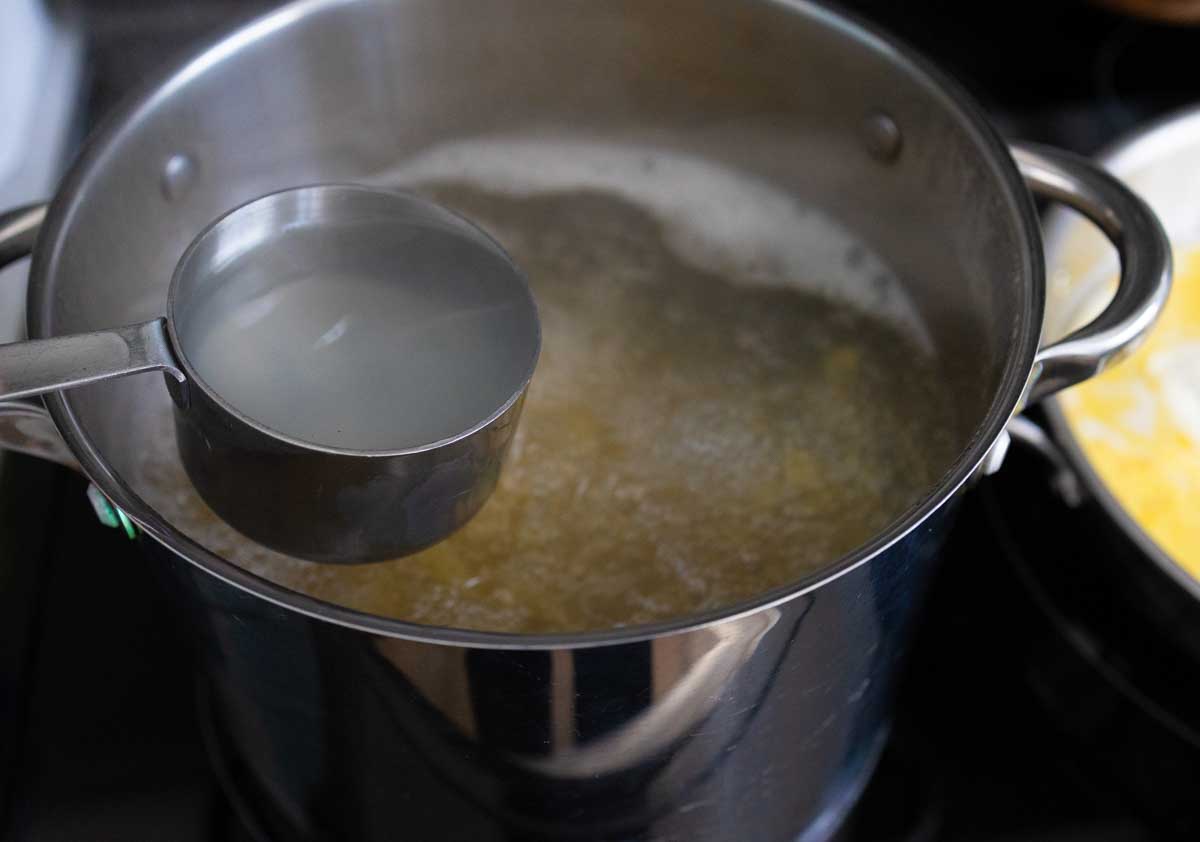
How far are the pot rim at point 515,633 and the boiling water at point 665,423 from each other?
0.39 feet

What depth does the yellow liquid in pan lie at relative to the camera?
80 centimetres

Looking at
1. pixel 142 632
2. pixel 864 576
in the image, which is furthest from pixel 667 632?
pixel 142 632

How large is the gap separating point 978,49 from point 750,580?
634 millimetres

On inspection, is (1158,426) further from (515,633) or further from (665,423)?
(515,633)

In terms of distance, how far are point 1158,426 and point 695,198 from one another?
14.2 inches

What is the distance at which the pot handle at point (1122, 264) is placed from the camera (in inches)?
21.0

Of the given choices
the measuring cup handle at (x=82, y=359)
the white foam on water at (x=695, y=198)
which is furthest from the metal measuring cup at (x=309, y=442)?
the white foam on water at (x=695, y=198)

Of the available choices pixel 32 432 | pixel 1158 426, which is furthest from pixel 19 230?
pixel 1158 426

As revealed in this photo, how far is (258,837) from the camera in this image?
2.16 feet

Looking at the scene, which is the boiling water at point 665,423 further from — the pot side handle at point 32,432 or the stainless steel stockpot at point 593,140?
the pot side handle at point 32,432

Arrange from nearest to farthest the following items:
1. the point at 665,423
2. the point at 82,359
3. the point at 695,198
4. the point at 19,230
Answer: the point at 82,359, the point at 19,230, the point at 665,423, the point at 695,198

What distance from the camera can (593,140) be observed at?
0.84m

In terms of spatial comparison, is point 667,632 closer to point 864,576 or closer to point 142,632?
point 864,576

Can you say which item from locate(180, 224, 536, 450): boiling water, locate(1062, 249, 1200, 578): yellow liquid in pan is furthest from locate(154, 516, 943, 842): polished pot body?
locate(1062, 249, 1200, 578): yellow liquid in pan
